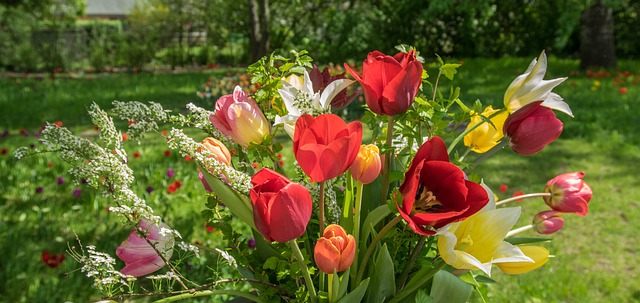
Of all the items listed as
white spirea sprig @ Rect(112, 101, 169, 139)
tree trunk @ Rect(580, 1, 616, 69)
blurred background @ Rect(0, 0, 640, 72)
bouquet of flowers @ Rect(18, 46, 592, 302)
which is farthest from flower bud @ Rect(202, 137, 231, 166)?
tree trunk @ Rect(580, 1, 616, 69)

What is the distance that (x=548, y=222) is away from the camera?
1.12 m

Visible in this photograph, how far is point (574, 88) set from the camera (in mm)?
8523

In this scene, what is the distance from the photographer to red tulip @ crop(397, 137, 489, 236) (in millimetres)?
820

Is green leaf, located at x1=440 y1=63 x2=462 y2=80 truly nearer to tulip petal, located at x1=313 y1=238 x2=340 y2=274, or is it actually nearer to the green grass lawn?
tulip petal, located at x1=313 y1=238 x2=340 y2=274

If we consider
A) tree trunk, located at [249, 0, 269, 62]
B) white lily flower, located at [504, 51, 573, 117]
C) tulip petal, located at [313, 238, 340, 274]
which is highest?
white lily flower, located at [504, 51, 573, 117]

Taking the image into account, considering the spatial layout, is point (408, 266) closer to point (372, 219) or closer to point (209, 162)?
point (372, 219)

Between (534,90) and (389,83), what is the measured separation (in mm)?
258

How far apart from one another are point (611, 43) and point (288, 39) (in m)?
6.38

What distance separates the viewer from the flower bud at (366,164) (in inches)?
35.7

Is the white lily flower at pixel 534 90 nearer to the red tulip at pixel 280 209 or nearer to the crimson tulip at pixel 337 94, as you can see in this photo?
the crimson tulip at pixel 337 94

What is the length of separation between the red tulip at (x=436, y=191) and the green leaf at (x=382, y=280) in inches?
4.0

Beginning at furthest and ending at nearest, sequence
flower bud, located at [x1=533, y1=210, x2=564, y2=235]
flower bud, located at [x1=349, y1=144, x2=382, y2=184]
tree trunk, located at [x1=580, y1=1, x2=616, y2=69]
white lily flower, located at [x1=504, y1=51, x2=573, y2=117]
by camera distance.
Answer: tree trunk, located at [x1=580, y1=1, x2=616, y2=69], flower bud, located at [x1=533, y1=210, x2=564, y2=235], white lily flower, located at [x1=504, y1=51, x2=573, y2=117], flower bud, located at [x1=349, y1=144, x2=382, y2=184]

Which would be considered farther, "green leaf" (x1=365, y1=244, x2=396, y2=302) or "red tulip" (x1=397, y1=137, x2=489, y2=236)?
"green leaf" (x1=365, y1=244, x2=396, y2=302)

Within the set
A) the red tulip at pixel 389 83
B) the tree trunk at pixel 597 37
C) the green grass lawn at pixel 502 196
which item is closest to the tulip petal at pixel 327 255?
the red tulip at pixel 389 83
